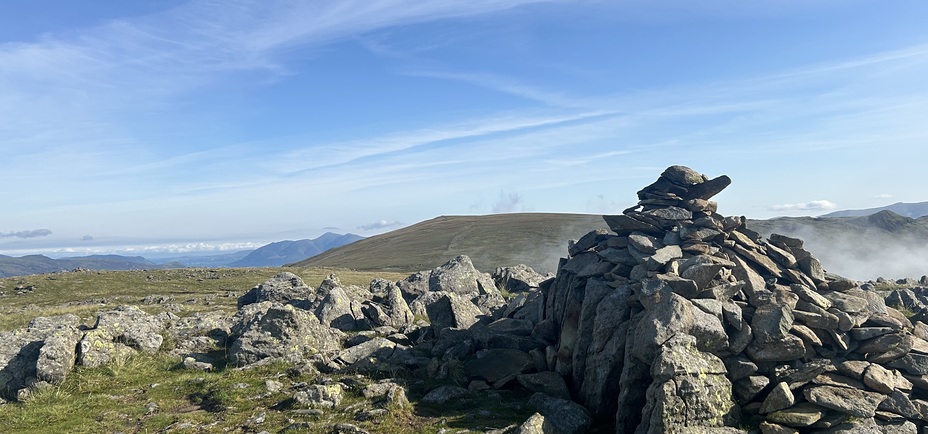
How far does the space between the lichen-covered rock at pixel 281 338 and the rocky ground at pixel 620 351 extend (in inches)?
2.9

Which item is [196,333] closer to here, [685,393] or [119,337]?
[119,337]

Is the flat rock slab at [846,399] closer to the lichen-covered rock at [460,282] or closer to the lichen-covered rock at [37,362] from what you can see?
the lichen-covered rock at [460,282]

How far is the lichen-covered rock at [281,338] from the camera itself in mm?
22734

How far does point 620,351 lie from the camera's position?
1806 centimetres

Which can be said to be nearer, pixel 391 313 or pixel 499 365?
pixel 499 365

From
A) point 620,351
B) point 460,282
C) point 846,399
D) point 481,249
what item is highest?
point 460,282

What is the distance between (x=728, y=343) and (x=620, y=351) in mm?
3441

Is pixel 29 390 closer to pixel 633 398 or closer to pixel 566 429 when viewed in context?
pixel 566 429

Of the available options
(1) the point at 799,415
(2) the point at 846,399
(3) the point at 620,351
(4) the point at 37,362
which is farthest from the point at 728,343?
(4) the point at 37,362

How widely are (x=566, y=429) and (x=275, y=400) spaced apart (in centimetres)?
1014

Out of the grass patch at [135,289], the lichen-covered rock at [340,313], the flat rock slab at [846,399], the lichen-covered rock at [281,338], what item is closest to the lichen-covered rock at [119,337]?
the lichen-covered rock at [281,338]

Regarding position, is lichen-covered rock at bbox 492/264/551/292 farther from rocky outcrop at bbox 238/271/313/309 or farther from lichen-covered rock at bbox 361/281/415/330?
rocky outcrop at bbox 238/271/313/309

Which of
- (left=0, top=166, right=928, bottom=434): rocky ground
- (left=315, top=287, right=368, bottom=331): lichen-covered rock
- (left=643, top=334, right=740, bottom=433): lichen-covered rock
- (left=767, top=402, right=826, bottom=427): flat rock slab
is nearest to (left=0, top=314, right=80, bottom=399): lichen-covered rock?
(left=0, top=166, right=928, bottom=434): rocky ground

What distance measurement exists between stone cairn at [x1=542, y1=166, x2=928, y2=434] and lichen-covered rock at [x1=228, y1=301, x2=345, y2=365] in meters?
11.0
